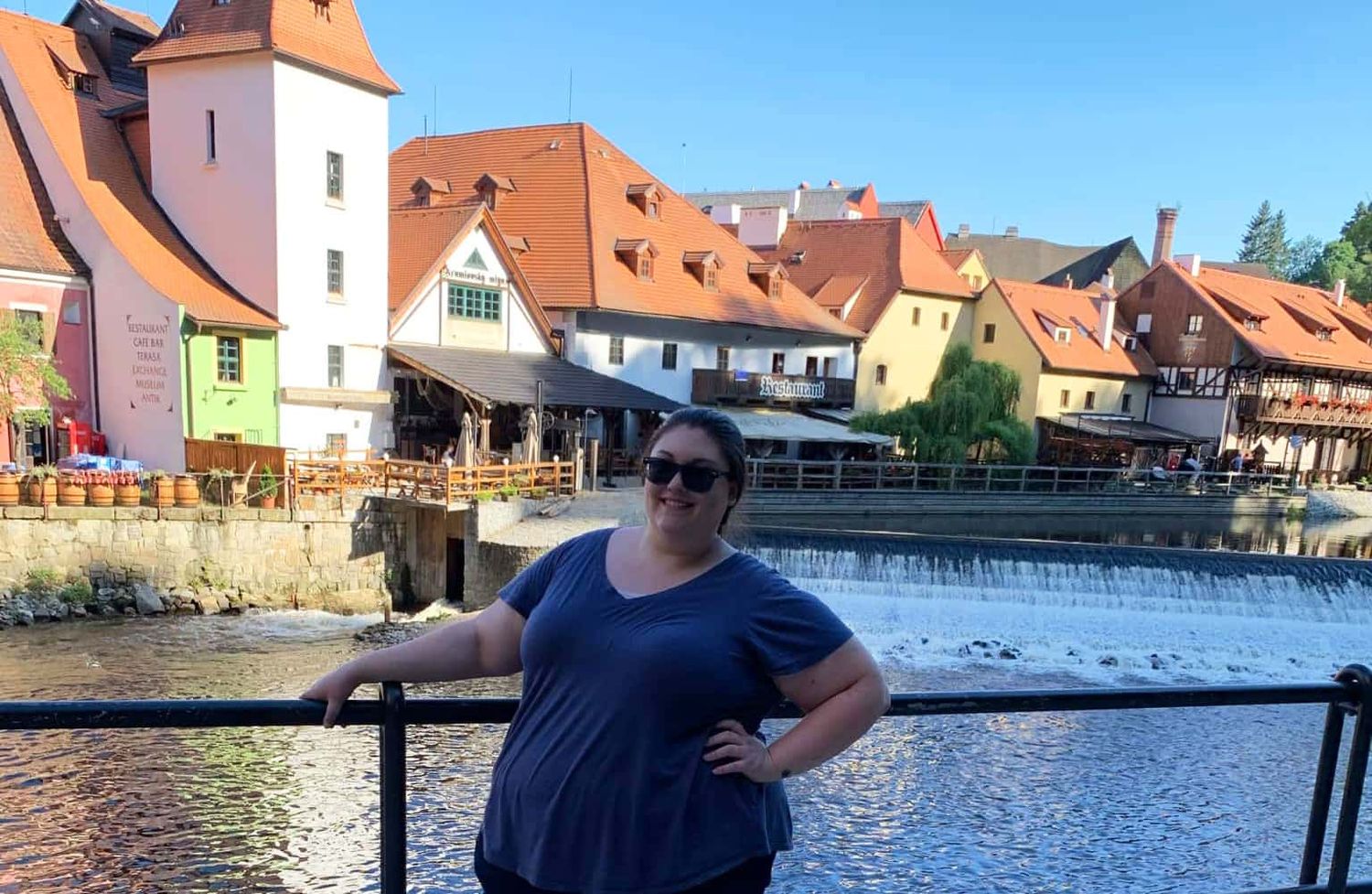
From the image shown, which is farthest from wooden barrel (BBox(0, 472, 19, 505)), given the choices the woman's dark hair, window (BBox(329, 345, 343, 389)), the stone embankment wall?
the woman's dark hair

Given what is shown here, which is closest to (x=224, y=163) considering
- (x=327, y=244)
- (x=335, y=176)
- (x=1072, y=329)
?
(x=335, y=176)

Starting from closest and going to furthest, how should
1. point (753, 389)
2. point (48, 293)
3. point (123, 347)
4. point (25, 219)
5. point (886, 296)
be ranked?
1. point (48, 293)
2. point (123, 347)
3. point (25, 219)
4. point (753, 389)
5. point (886, 296)

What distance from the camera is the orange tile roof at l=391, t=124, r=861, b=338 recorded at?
2645cm

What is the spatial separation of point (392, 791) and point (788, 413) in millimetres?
27886

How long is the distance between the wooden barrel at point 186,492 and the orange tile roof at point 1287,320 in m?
37.0

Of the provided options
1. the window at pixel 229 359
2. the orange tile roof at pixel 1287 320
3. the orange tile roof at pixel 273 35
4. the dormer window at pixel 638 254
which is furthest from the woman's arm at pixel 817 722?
the orange tile roof at pixel 1287 320

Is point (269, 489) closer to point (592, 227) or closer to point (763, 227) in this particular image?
point (592, 227)

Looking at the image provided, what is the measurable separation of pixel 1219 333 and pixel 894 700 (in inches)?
1618

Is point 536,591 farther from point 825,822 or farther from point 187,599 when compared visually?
point 187,599

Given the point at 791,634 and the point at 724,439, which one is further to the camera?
the point at 724,439

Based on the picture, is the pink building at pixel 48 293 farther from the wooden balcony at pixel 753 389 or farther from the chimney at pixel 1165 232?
the chimney at pixel 1165 232

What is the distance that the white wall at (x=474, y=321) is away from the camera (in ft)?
75.2

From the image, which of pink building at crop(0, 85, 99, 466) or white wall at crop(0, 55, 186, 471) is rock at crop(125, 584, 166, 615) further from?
pink building at crop(0, 85, 99, 466)

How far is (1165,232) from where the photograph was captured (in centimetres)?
4825
